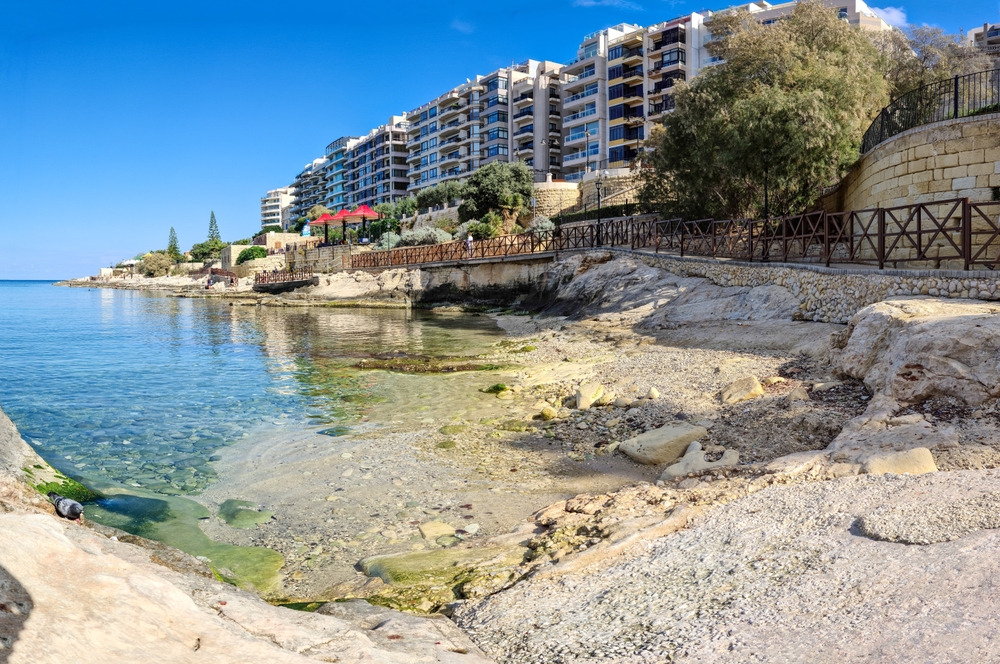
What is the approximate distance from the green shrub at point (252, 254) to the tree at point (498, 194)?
40206mm

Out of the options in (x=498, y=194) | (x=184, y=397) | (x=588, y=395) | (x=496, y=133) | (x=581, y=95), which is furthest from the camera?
(x=496, y=133)

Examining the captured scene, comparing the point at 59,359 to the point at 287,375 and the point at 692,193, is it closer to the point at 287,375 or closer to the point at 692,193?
the point at 287,375

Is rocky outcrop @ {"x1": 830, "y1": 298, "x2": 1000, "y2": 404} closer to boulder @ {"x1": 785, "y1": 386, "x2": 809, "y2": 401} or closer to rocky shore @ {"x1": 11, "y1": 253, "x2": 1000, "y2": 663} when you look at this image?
rocky shore @ {"x1": 11, "y1": 253, "x2": 1000, "y2": 663}

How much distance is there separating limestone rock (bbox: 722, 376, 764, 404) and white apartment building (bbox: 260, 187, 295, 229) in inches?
7227

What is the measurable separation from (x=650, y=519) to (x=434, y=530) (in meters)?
2.38

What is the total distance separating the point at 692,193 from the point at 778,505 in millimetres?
26201

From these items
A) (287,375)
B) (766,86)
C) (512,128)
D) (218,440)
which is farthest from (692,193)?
(512,128)

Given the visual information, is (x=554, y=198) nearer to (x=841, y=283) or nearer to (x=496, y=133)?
(x=496, y=133)

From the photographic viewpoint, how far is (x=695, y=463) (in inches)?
307

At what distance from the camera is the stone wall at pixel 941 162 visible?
16766 mm

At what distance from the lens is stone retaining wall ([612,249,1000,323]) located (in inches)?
464

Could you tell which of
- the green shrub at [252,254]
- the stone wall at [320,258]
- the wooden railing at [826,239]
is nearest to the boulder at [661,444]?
the wooden railing at [826,239]

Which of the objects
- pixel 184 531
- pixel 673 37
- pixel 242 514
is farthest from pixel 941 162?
pixel 673 37

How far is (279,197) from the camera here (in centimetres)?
18900
